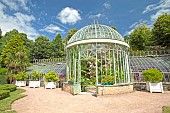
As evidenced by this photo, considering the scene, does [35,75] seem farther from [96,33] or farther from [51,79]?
[96,33]

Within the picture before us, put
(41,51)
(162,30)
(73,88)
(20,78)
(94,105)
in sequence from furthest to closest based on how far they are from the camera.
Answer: (41,51) < (162,30) < (20,78) < (73,88) < (94,105)

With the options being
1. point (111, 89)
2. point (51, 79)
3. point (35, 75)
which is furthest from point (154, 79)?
point (35, 75)

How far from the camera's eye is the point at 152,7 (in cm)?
2770

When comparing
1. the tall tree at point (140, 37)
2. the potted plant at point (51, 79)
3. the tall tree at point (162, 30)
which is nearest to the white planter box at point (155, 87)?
the potted plant at point (51, 79)

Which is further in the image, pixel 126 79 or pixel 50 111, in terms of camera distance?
pixel 126 79

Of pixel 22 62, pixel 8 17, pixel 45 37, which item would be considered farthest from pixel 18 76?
pixel 45 37

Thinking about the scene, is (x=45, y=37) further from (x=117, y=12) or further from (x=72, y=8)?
(x=117, y=12)

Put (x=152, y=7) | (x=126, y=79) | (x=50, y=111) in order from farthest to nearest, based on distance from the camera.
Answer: (x=152, y=7) < (x=126, y=79) < (x=50, y=111)

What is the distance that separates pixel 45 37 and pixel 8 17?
956 inches

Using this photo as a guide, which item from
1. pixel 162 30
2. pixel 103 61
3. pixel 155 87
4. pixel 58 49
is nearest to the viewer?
pixel 155 87

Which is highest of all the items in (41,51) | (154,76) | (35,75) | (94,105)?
(41,51)

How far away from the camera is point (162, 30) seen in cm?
2553

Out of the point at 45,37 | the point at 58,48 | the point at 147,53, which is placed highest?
the point at 45,37

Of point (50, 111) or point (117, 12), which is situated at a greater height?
point (117, 12)
